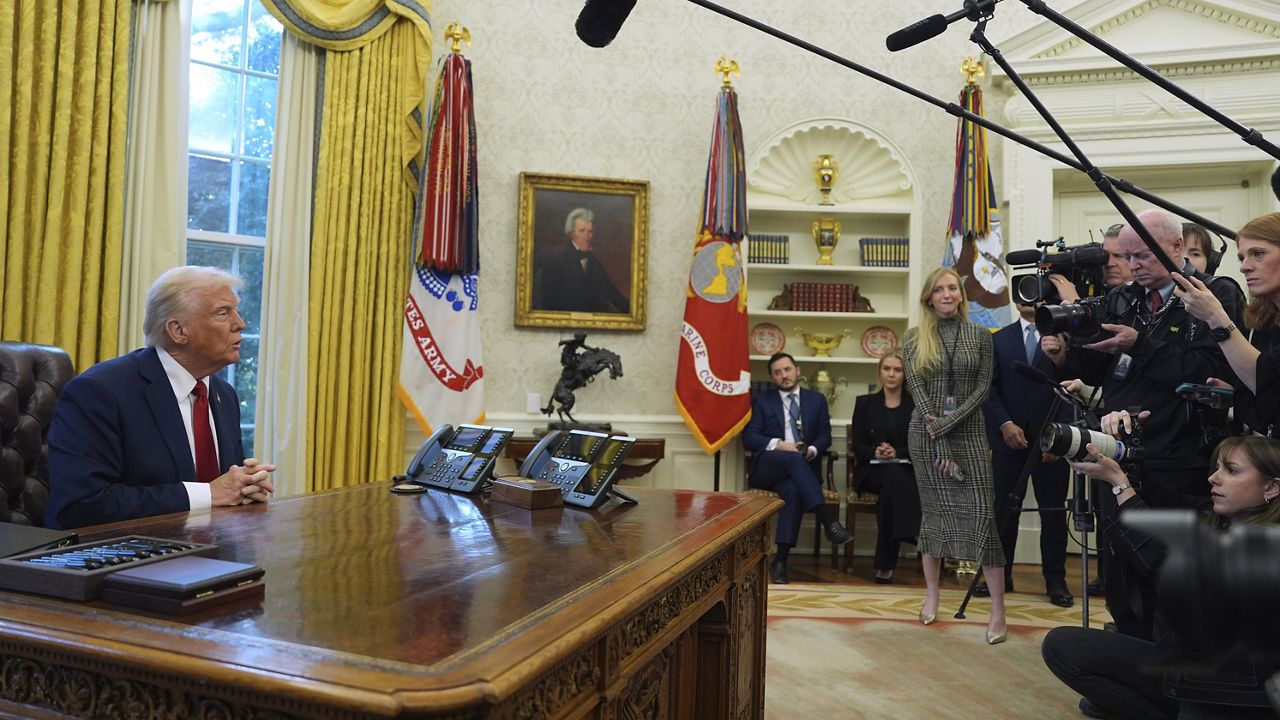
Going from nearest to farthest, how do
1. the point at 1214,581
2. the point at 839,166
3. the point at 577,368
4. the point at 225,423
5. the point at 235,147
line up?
the point at 1214,581 → the point at 225,423 → the point at 235,147 → the point at 577,368 → the point at 839,166

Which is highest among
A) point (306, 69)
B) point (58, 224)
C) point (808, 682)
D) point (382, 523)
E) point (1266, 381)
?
point (306, 69)

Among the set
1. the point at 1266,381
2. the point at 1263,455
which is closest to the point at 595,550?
the point at 1263,455

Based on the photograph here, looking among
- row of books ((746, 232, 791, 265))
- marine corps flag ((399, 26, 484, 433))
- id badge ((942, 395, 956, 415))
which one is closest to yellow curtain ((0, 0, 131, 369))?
marine corps flag ((399, 26, 484, 433))

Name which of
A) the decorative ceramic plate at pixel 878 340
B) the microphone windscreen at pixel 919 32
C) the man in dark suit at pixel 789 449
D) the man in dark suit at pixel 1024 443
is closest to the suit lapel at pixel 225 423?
the microphone windscreen at pixel 919 32

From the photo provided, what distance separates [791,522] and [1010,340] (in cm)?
152

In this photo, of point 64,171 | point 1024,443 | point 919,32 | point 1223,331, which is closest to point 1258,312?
point 1223,331

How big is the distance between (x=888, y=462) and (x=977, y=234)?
1.48 meters

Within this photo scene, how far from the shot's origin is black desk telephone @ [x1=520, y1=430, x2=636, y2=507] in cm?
201

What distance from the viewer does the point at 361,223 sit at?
5074mm

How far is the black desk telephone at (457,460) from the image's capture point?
86.4 inches

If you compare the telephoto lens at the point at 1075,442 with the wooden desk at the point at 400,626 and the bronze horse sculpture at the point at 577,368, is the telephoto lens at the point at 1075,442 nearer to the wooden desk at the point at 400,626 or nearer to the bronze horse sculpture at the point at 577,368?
the wooden desk at the point at 400,626

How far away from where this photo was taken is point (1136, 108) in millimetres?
5402

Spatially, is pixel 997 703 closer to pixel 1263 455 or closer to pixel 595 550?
pixel 1263 455

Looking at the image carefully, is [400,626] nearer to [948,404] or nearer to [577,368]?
[948,404]
